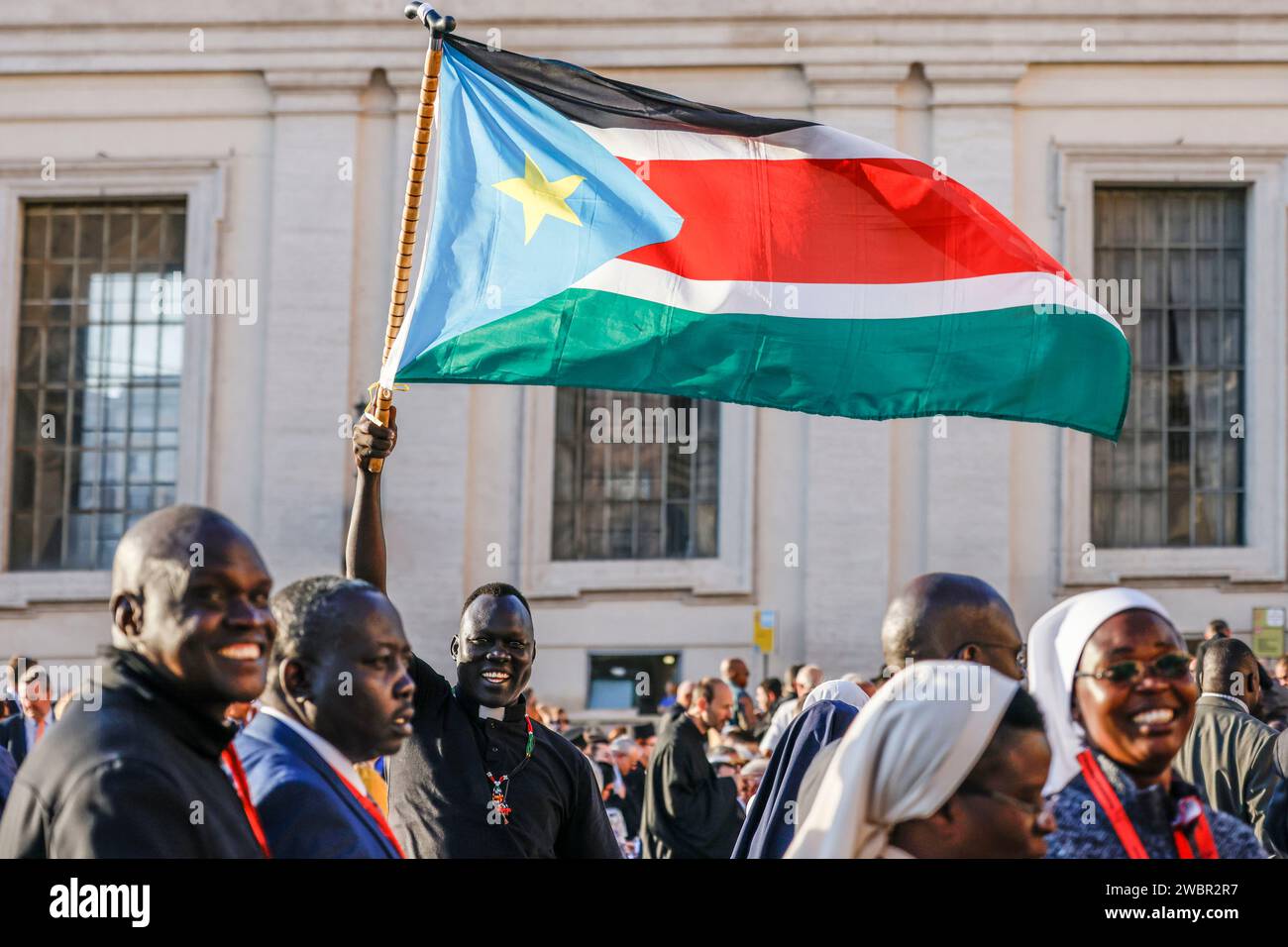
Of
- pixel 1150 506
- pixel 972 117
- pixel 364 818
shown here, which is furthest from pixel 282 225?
pixel 364 818

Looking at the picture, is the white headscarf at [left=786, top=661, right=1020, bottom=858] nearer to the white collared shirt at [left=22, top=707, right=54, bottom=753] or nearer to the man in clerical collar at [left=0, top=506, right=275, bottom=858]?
the man in clerical collar at [left=0, top=506, right=275, bottom=858]

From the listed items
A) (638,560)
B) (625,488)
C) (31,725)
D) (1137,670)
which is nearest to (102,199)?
(625,488)

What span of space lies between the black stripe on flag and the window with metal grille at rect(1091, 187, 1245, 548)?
1385cm

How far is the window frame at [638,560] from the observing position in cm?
2028

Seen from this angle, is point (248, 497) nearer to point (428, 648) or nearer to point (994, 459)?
point (428, 648)

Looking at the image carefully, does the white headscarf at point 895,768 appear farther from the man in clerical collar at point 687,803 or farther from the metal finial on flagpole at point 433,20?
the man in clerical collar at point 687,803

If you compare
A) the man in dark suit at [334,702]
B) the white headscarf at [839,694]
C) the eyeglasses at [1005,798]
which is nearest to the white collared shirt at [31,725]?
the white headscarf at [839,694]

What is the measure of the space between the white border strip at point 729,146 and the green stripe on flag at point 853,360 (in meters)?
0.67

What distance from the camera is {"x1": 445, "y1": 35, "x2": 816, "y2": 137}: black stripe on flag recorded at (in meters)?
7.50

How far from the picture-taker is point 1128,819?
404 centimetres

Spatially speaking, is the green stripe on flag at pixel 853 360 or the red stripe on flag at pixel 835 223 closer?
the green stripe on flag at pixel 853 360

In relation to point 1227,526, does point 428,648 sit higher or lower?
lower

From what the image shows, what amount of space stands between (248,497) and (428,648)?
2619 mm

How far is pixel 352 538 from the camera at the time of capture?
20.0 feet
